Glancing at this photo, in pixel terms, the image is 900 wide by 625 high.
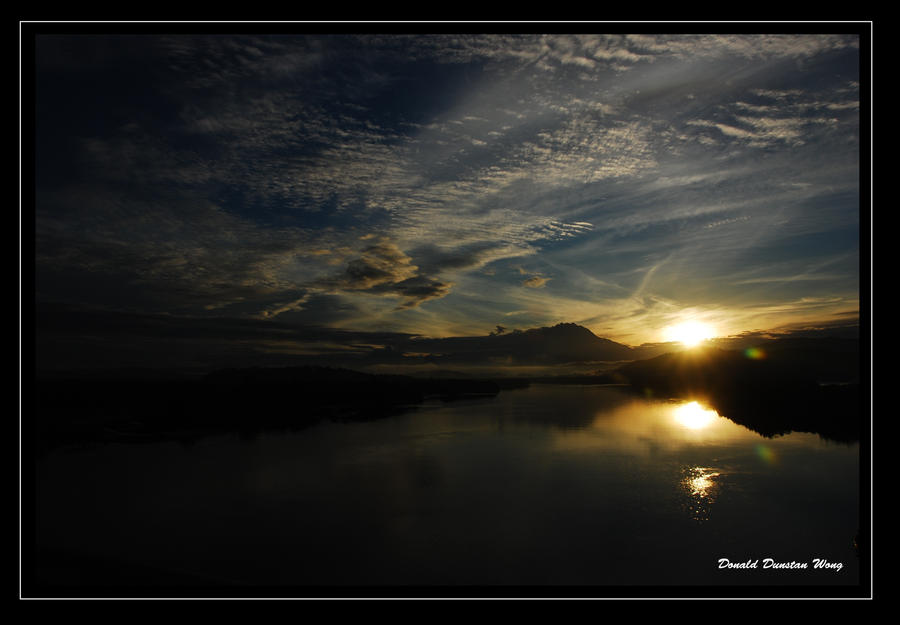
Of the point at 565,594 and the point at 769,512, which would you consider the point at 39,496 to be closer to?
the point at 565,594

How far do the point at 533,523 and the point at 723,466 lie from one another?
11051 millimetres

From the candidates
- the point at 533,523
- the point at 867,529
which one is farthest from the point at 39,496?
the point at 867,529

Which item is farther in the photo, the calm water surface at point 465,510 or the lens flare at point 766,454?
the lens flare at point 766,454

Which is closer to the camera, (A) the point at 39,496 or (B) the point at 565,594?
(B) the point at 565,594

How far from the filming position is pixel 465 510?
14047 millimetres

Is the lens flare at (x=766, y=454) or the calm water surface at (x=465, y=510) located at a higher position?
the calm water surface at (x=465, y=510)

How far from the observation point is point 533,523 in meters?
12.8

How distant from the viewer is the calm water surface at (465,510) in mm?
10281

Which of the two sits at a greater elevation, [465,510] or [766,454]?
[465,510]

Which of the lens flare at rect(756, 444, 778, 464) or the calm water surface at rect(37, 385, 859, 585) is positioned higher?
the calm water surface at rect(37, 385, 859, 585)

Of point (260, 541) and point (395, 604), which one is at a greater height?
point (395, 604)

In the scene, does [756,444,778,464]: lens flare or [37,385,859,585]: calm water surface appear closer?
[37,385,859,585]: calm water surface

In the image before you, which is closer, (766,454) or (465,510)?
(465,510)

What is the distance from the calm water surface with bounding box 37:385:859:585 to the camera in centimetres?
1028
